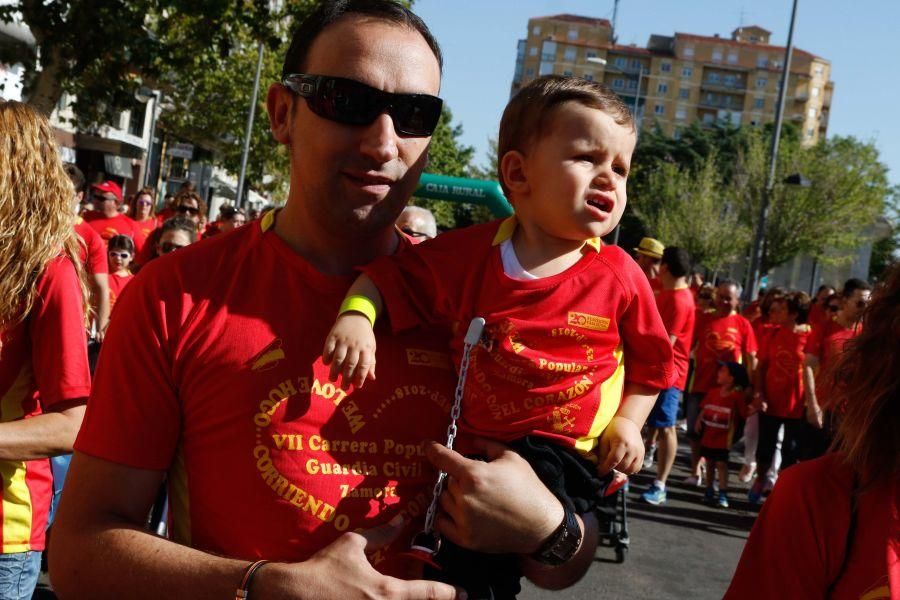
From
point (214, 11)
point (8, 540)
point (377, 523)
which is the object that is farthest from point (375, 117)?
point (214, 11)

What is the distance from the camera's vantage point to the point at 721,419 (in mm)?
10461

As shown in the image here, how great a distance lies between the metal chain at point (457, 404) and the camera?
6.67ft

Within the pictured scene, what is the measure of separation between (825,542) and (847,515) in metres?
0.07

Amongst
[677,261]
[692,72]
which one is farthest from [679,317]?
[692,72]

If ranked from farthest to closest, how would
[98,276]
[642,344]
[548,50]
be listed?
[548,50] → [98,276] → [642,344]

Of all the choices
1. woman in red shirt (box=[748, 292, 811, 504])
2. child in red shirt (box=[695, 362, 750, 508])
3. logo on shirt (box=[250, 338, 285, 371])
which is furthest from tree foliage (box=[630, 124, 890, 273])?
logo on shirt (box=[250, 338, 285, 371])

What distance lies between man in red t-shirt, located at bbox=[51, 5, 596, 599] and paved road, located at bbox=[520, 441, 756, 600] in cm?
464

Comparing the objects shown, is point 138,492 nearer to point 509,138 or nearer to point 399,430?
point 399,430

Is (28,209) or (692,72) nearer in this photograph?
(28,209)

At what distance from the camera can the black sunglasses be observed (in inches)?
86.7

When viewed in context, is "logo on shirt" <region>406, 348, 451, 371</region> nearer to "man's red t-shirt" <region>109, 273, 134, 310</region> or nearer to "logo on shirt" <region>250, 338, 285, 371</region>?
"logo on shirt" <region>250, 338, 285, 371</region>

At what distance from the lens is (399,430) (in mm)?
2088

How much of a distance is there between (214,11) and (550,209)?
36.2 feet

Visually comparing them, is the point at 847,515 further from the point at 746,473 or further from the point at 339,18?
the point at 746,473
